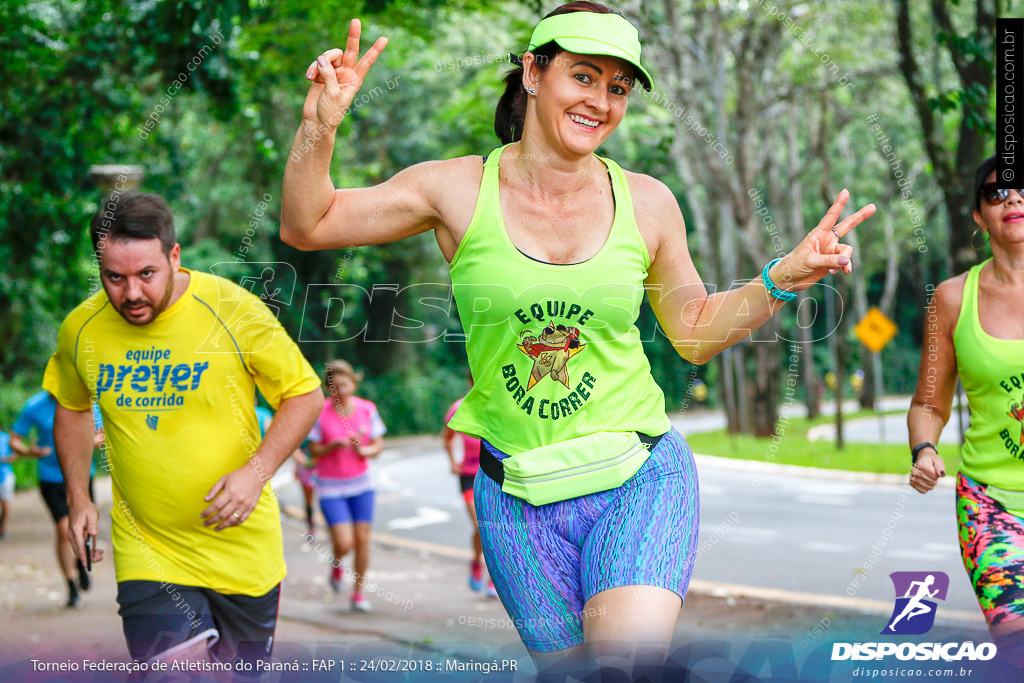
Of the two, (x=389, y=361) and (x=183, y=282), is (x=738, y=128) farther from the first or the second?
(x=183, y=282)

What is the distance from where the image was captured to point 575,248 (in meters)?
2.72

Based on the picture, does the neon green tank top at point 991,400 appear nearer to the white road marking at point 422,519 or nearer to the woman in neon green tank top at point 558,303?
the woman in neon green tank top at point 558,303

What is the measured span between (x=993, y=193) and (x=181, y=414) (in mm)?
2825

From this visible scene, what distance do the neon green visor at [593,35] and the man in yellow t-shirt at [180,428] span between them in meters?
1.53

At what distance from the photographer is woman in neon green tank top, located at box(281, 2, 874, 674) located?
8.68 feet

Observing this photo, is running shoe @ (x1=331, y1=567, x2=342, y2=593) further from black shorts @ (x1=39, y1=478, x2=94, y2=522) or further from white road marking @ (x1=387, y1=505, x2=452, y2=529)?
white road marking @ (x1=387, y1=505, x2=452, y2=529)

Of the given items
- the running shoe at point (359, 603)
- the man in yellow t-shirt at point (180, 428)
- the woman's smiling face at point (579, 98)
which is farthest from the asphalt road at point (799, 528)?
the woman's smiling face at point (579, 98)

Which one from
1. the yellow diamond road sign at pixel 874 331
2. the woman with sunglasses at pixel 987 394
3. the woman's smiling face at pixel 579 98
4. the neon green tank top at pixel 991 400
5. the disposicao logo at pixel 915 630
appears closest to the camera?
the woman's smiling face at pixel 579 98

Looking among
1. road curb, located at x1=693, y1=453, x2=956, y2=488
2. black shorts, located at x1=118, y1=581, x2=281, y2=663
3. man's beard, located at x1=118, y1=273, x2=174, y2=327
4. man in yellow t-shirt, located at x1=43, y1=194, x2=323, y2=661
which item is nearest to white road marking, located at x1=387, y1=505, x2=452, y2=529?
road curb, located at x1=693, y1=453, x2=956, y2=488

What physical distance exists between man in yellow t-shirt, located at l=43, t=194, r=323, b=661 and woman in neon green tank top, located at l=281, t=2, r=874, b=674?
1005mm

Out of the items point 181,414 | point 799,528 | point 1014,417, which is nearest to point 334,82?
point 181,414

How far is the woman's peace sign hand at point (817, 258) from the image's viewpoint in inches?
104

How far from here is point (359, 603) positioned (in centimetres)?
798

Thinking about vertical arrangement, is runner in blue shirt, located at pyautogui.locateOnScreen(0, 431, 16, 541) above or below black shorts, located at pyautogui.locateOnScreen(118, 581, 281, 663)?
below
